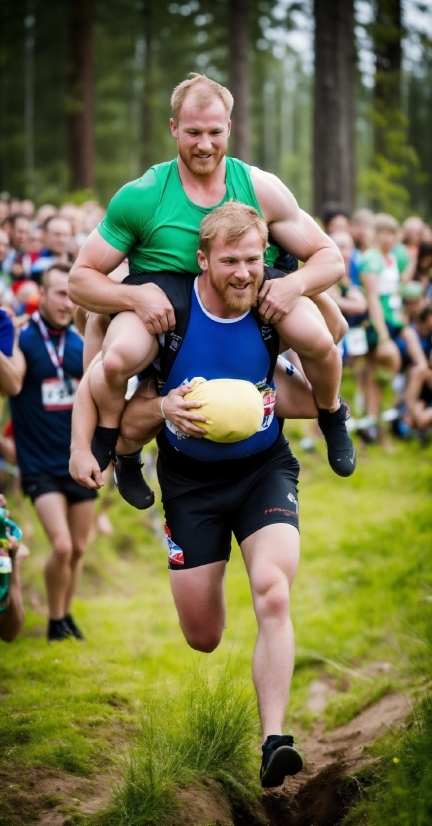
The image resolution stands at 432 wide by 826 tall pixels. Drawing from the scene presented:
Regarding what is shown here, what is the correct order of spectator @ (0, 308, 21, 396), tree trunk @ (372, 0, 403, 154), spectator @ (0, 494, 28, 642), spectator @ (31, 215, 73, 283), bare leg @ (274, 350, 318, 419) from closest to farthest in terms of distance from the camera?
bare leg @ (274, 350, 318, 419) → spectator @ (0, 494, 28, 642) → spectator @ (0, 308, 21, 396) → spectator @ (31, 215, 73, 283) → tree trunk @ (372, 0, 403, 154)

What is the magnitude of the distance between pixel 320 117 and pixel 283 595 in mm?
13463

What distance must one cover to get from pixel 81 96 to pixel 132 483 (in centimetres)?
2095

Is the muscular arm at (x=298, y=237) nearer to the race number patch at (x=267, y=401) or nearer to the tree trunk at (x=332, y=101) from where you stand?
the race number patch at (x=267, y=401)

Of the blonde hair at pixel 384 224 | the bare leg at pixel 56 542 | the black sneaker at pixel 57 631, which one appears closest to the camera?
the bare leg at pixel 56 542

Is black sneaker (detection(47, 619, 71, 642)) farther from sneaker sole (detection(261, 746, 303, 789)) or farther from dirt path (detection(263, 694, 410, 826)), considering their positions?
sneaker sole (detection(261, 746, 303, 789))

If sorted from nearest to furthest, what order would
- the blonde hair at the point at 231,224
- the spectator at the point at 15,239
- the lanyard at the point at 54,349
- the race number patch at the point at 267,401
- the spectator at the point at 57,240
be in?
1. the blonde hair at the point at 231,224
2. the race number patch at the point at 267,401
3. the lanyard at the point at 54,349
4. the spectator at the point at 57,240
5. the spectator at the point at 15,239

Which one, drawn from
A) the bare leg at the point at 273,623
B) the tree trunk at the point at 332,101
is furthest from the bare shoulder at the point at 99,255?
the tree trunk at the point at 332,101

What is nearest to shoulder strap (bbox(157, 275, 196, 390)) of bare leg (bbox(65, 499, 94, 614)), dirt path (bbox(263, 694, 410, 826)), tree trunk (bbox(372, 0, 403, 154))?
dirt path (bbox(263, 694, 410, 826))

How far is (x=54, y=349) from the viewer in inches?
291

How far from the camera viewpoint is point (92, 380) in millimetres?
4785

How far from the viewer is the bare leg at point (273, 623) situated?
171 inches

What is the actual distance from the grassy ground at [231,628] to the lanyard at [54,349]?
6.63 ft

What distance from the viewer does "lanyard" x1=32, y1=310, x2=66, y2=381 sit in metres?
7.33

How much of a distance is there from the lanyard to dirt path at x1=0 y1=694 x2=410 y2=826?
10.6 ft
